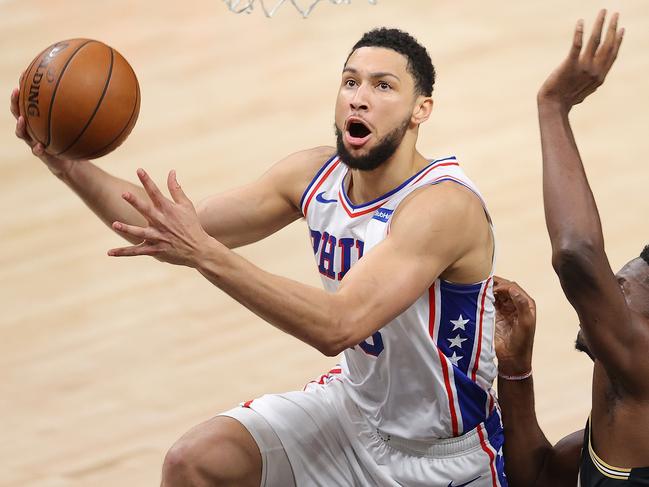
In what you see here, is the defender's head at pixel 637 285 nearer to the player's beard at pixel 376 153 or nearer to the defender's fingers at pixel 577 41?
the defender's fingers at pixel 577 41

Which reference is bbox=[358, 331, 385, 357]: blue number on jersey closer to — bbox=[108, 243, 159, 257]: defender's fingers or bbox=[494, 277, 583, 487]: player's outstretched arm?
bbox=[494, 277, 583, 487]: player's outstretched arm

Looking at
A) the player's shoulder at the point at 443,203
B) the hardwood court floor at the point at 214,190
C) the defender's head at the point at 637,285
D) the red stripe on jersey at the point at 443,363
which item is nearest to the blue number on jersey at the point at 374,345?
the red stripe on jersey at the point at 443,363

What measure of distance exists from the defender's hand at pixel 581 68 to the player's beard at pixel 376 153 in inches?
22.4

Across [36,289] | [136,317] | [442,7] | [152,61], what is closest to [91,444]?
[136,317]

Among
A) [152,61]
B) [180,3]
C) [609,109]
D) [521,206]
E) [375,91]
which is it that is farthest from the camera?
[180,3]

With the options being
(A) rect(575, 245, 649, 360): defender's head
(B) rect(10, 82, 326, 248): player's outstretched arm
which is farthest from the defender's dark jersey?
(B) rect(10, 82, 326, 248): player's outstretched arm

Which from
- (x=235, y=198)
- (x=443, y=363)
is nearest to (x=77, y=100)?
(x=235, y=198)

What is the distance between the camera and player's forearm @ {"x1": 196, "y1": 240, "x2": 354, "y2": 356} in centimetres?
342

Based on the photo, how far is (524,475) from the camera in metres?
4.38

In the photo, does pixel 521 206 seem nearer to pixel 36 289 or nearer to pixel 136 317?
pixel 136 317

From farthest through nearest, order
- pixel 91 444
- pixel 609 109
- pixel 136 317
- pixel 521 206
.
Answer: pixel 609 109, pixel 521 206, pixel 136 317, pixel 91 444

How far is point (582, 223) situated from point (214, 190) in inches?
166

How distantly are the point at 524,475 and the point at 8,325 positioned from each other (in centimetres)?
319

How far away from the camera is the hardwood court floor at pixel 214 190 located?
5.87 meters
